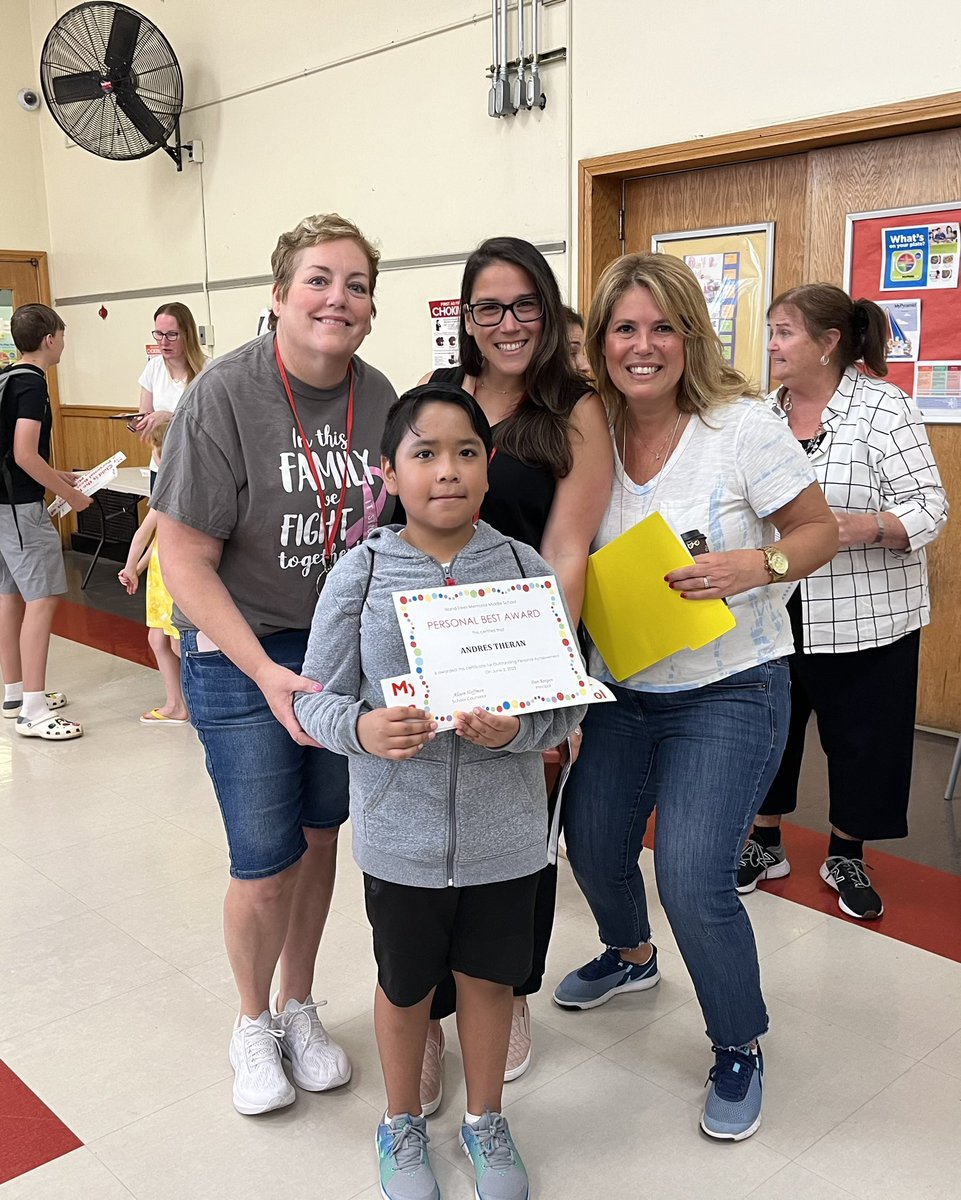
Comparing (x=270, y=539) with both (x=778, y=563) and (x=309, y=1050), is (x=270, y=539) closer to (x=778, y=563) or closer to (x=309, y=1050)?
(x=778, y=563)

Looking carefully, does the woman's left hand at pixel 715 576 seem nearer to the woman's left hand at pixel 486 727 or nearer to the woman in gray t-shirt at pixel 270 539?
the woman's left hand at pixel 486 727

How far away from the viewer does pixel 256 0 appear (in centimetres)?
656

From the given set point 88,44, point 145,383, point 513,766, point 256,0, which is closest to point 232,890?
point 513,766

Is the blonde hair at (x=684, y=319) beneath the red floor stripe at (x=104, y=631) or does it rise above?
above

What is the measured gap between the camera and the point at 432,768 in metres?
1.62

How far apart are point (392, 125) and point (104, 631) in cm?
315

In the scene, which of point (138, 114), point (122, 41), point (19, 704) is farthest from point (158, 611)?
point (122, 41)

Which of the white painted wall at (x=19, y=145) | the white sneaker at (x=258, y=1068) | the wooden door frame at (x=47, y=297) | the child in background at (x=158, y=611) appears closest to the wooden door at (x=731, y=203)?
the child in background at (x=158, y=611)

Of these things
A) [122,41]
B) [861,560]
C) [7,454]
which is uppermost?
[122,41]

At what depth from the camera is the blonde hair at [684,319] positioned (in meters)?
1.85

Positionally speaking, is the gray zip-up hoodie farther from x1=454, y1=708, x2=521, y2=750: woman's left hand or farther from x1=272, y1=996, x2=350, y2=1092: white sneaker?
x1=272, y1=996, x2=350, y2=1092: white sneaker

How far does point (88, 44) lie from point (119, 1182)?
23.5ft

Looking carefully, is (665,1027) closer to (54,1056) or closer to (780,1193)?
(780,1193)

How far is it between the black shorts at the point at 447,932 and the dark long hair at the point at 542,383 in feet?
2.34
